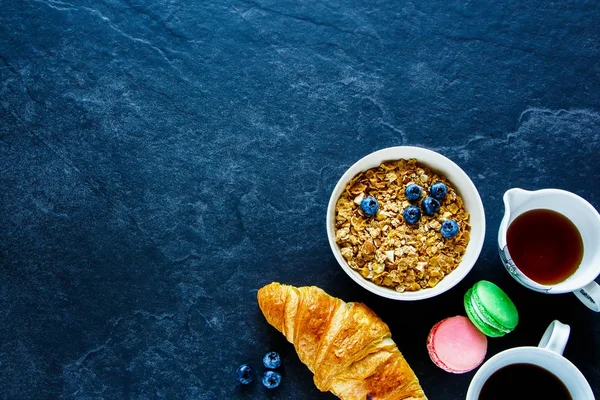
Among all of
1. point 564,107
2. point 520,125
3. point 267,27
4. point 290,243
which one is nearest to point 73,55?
point 267,27

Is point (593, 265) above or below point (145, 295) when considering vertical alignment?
above

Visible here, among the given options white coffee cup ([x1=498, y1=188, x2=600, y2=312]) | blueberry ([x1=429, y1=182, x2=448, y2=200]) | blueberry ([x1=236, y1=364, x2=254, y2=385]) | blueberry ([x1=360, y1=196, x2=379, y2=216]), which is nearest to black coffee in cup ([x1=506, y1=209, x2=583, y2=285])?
white coffee cup ([x1=498, y1=188, x2=600, y2=312])

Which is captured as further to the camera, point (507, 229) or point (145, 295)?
point (145, 295)

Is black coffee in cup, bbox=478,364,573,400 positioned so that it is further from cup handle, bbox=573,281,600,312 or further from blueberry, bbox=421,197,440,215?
blueberry, bbox=421,197,440,215

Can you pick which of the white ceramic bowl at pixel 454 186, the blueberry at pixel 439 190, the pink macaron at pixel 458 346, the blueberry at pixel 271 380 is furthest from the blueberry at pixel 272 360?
the blueberry at pixel 439 190

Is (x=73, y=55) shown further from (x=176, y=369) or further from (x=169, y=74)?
(x=176, y=369)

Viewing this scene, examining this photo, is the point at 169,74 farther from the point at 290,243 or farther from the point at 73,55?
the point at 290,243

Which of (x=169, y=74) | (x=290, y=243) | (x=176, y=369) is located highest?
(x=169, y=74)
